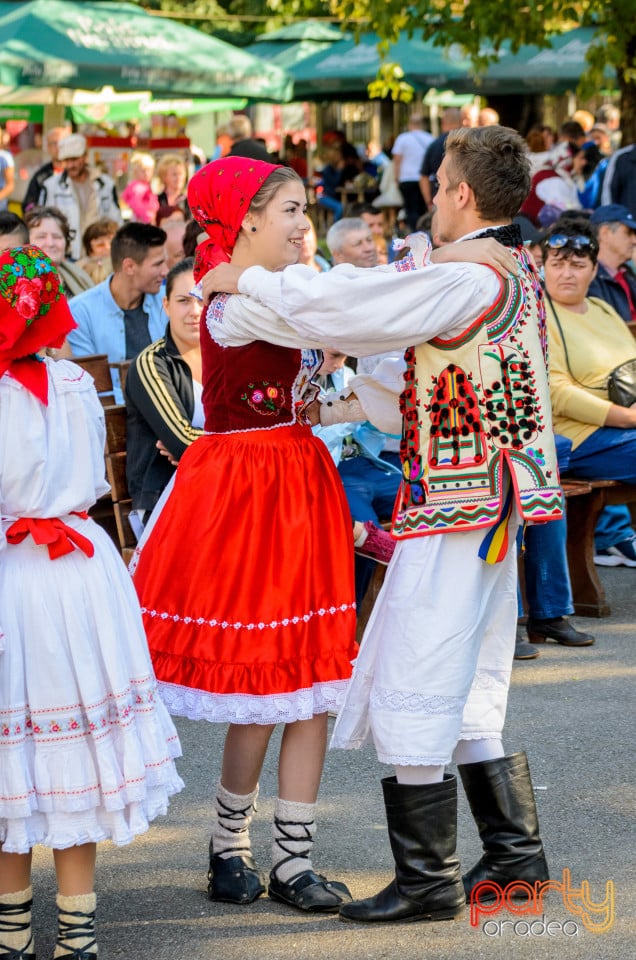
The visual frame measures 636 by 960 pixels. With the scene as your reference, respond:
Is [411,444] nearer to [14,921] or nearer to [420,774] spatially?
[420,774]

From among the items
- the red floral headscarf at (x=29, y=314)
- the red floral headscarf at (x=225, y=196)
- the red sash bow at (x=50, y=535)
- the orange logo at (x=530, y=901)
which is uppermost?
the red floral headscarf at (x=225, y=196)

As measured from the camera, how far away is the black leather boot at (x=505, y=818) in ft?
11.8

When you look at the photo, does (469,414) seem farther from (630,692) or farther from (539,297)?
(630,692)

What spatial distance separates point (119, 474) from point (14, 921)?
2951mm

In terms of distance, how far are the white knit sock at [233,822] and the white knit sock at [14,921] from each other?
644 mm

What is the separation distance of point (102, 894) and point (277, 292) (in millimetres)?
1674

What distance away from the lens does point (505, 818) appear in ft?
11.9

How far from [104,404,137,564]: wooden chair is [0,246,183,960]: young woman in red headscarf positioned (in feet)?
8.61

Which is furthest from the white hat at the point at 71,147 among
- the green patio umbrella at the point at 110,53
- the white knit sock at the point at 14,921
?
the white knit sock at the point at 14,921

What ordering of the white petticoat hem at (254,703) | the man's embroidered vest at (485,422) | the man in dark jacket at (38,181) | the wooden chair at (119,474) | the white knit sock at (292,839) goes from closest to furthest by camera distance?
the man's embroidered vest at (485,422), the white petticoat hem at (254,703), the white knit sock at (292,839), the wooden chair at (119,474), the man in dark jacket at (38,181)

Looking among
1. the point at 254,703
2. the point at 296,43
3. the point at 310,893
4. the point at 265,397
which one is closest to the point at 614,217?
the point at 265,397

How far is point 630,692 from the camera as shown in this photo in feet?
18.0

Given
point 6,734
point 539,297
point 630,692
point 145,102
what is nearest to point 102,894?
point 6,734

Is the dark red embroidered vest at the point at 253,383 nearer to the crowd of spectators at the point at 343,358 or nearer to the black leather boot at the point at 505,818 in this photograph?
the crowd of spectators at the point at 343,358
